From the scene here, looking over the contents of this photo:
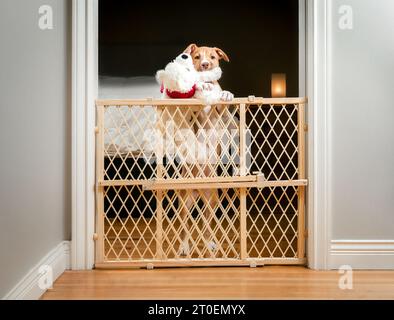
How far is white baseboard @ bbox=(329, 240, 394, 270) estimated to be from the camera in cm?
204

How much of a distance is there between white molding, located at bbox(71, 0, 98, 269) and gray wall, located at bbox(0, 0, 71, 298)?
0.05 m

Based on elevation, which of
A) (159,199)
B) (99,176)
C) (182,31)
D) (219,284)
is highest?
(182,31)

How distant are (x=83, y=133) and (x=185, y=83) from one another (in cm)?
55

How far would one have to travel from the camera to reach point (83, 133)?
2.06 m

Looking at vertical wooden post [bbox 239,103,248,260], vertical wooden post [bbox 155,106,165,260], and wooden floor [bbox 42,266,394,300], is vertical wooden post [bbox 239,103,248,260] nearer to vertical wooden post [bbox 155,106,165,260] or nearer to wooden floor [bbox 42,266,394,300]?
wooden floor [bbox 42,266,394,300]

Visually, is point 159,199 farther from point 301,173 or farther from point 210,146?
point 301,173

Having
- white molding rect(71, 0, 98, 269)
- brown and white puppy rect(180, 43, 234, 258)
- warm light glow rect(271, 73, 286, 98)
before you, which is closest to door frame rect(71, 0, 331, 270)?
white molding rect(71, 0, 98, 269)

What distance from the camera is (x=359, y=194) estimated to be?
205 centimetres

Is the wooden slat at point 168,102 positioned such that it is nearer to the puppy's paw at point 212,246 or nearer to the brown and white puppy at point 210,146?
the brown and white puppy at point 210,146

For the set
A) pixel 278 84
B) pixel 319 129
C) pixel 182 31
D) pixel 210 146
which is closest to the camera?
pixel 319 129

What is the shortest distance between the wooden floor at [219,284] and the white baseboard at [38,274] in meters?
0.05

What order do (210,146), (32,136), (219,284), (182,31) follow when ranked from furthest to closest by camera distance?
(182,31), (210,146), (219,284), (32,136)

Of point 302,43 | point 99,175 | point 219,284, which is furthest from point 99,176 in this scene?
point 302,43

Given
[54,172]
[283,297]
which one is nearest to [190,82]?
[54,172]
